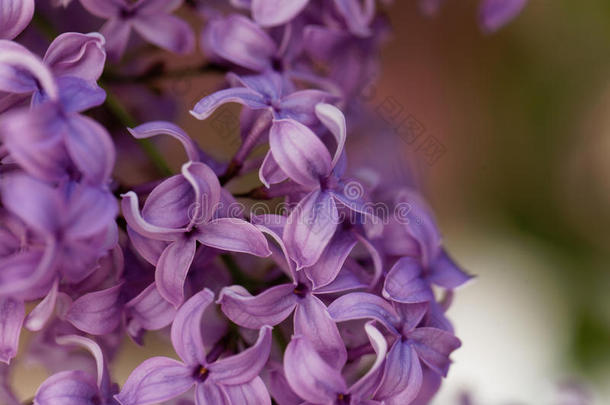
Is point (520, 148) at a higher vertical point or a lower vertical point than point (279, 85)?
lower

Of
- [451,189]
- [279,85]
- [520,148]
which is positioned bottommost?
[451,189]

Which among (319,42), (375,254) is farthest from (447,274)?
(319,42)

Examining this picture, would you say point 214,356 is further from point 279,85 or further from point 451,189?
point 451,189

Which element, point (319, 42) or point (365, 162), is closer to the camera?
point (319, 42)

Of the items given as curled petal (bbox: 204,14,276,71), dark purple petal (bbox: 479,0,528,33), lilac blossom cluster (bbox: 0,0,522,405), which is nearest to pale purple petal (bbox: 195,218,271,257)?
lilac blossom cluster (bbox: 0,0,522,405)

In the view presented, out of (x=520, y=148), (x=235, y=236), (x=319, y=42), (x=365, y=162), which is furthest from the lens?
(x=520, y=148)

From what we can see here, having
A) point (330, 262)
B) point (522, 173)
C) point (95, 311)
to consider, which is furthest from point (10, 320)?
point (522, 173)
